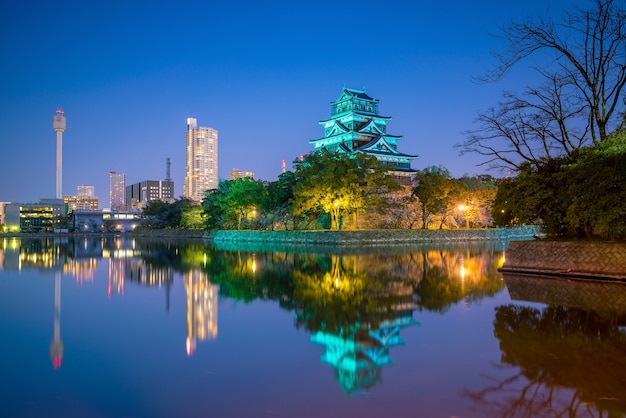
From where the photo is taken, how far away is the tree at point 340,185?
3969 centimetres

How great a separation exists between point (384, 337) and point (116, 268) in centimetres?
1594

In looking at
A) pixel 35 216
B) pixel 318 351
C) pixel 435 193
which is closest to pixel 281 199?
pixel 435 193

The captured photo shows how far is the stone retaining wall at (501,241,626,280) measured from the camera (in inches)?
538

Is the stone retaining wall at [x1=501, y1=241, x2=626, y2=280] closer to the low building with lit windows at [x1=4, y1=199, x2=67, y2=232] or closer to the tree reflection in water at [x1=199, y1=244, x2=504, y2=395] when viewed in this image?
the tree reflection in water at [x1=199, y1=244, x2=504, y2=395]

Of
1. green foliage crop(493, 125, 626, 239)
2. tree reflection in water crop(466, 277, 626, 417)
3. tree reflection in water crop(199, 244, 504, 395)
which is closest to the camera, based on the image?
tree reflection in water crop(466, 277, 626, 417)

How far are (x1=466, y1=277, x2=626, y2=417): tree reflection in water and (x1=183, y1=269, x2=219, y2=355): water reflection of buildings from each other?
162 inches

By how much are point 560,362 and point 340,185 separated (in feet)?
112

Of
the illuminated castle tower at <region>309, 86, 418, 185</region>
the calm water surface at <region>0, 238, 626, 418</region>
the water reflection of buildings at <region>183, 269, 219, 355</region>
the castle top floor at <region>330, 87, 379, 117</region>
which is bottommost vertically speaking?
the water reflection of buildings at <region>183, 269, 219, 355</region>

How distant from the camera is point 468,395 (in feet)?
16.9

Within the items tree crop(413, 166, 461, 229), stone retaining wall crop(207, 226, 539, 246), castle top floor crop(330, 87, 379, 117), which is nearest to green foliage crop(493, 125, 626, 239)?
stone retaining wall crop(207, 226, 539, 246)

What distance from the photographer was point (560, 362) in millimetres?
6160

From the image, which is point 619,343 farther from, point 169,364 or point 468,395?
point 169,364

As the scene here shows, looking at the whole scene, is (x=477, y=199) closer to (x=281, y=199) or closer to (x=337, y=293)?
(x=281, y=199)

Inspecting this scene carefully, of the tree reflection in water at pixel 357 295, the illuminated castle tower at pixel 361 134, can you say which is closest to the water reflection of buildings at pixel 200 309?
the tree reflection in water at pixel 357 295
